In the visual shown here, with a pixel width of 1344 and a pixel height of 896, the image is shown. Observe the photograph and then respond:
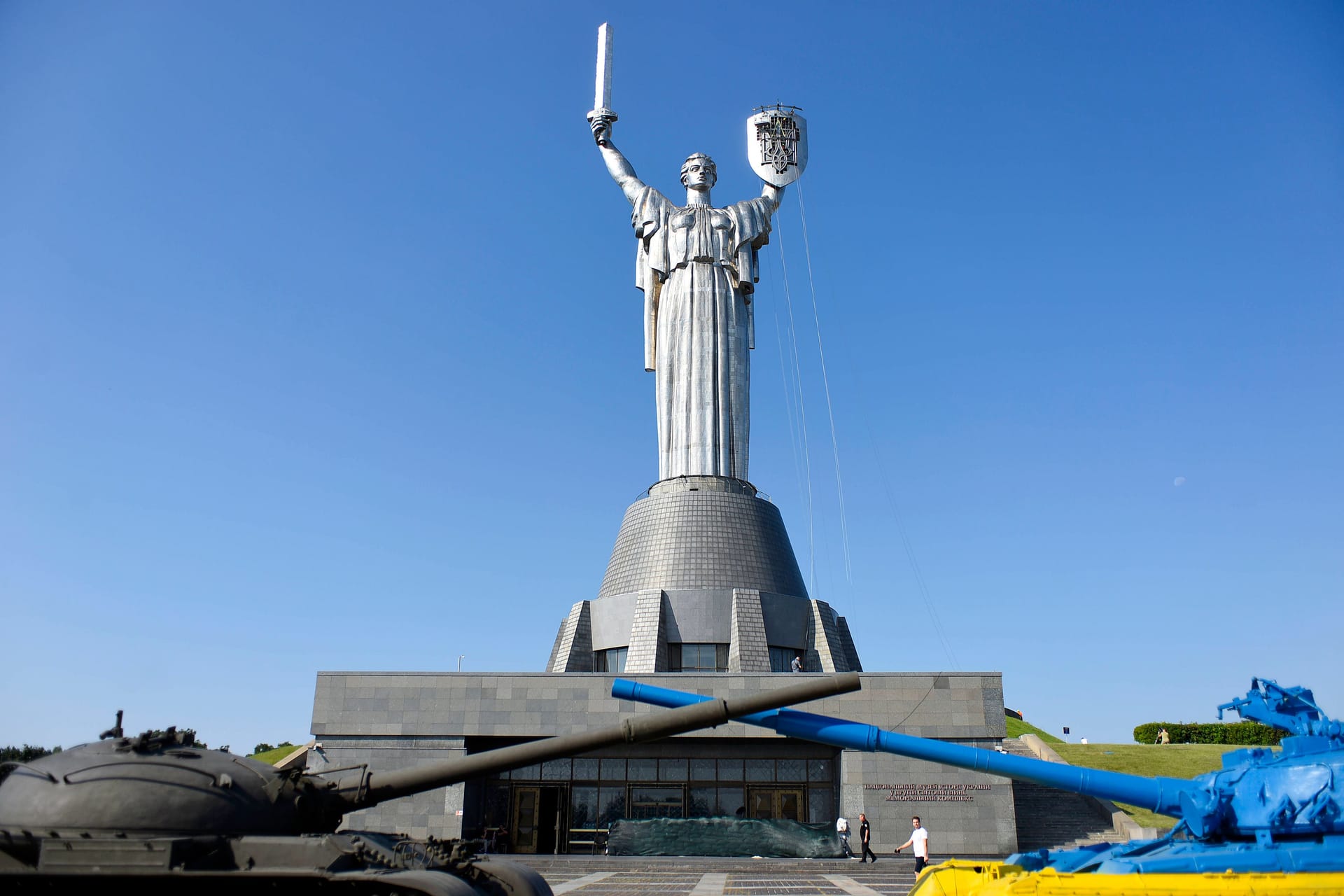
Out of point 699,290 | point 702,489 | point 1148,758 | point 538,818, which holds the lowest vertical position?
point 538,818

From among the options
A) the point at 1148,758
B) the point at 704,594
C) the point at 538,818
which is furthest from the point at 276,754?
the point at 1148,758

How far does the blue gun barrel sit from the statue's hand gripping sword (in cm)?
3257

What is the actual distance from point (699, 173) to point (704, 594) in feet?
54.6

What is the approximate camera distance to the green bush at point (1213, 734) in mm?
40531

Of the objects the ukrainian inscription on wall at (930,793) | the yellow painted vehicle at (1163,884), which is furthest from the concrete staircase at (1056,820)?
the yellow painted vehicle at (1163,884)

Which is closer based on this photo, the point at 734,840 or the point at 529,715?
the point at 734,840

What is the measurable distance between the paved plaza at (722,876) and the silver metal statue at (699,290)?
15.8 m

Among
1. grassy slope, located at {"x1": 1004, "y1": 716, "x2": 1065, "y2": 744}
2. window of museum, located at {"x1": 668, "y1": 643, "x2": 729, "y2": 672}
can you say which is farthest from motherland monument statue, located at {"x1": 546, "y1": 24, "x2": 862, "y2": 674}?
grassy slope, located at {"x1": 1004, "y1": 716, "x2": 1065, "y2": 744}

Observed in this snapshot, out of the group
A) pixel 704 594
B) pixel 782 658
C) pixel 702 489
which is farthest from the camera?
pixel 702 489

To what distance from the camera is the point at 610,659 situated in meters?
33.8

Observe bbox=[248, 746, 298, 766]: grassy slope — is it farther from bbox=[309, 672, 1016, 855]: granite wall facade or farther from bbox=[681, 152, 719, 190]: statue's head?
bbox=[681, 152, 719, 190]: statue's head

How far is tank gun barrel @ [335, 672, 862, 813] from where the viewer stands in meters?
8.98

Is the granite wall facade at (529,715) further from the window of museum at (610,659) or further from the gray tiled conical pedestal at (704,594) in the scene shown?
the window of museum at (610,659)

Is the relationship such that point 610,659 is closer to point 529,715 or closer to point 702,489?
point 529,715
